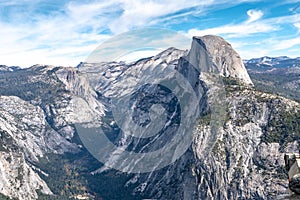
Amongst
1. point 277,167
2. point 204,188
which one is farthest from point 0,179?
point 277,167

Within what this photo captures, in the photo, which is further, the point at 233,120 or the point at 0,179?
the point at 0,179

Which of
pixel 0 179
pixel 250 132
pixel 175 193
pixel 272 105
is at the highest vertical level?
pixel 272 105

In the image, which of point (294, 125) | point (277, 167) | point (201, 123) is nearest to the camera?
point (277, 167)

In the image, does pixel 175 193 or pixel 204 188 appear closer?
pixel 204 188

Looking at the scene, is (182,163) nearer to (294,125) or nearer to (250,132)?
(250,132)

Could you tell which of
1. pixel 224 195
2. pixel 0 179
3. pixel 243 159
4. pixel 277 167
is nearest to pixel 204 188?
pixel 224 195

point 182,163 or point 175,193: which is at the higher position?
point 182,163

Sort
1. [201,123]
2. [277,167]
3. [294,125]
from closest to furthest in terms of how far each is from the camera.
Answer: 1. [277,167]
2. [294,125]
3. [201,123]

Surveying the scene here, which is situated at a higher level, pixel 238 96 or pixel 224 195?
pixel 238 96

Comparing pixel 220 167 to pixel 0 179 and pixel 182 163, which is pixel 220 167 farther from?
pixel 0 179
